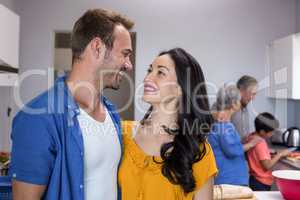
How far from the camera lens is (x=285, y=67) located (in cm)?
327

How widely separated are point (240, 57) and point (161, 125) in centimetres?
251

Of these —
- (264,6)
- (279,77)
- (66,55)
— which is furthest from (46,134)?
(66,55)

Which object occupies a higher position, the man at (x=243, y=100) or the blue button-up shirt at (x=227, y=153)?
the man at (x=243, y=100)

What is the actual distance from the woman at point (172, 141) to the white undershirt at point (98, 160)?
2.3 inches

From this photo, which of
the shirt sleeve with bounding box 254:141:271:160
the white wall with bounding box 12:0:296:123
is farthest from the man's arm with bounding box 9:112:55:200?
the white wall with bounding box 12:0:296:123

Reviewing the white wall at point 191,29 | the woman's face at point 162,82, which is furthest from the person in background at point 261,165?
the woman's face at point 162,82

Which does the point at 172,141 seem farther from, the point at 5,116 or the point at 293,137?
the point at 5,116

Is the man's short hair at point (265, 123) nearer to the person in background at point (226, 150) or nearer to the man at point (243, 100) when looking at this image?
the man at point (243, 100)

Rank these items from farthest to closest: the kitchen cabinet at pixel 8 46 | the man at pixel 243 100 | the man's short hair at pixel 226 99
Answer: the man at pixel 243 100 → the man's short hair at pixel 226 99 → the kitchen cabinet at pixel 8 46

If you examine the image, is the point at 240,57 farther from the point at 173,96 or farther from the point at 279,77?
the point at 173,96

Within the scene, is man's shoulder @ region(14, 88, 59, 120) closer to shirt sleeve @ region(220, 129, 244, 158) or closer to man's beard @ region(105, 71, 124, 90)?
man's beard @ region(105, 71, 124, 90)

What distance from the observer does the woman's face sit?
130cm

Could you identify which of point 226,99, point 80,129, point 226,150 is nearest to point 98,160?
point 80,129

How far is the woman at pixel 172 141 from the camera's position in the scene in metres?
1.26
